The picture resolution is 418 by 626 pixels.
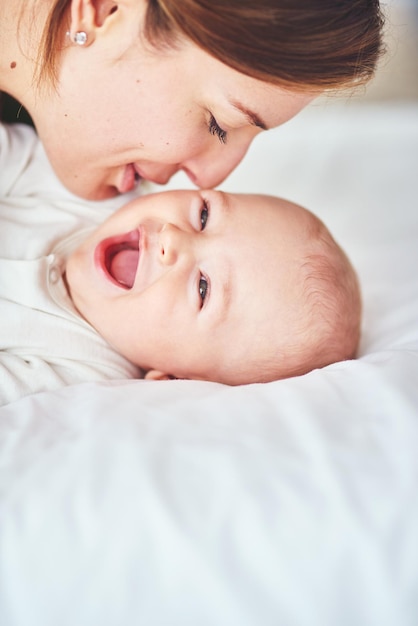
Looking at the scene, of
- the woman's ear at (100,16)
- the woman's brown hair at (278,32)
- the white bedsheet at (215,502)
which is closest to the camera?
the white bedsheet at (215,502)

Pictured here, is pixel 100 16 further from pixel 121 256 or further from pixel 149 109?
pixel 121 256

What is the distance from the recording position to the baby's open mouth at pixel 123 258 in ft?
4.57

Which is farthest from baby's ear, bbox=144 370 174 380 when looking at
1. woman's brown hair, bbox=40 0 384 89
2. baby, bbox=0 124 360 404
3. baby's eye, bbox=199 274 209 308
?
woman's brown hair, bbox=40 0 384 89

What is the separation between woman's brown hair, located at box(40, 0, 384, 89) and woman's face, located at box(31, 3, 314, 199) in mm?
61

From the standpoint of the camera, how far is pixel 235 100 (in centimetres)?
119

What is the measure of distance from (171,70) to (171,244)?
0.29 metres

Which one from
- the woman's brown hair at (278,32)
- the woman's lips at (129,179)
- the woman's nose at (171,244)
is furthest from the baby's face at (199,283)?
the woman's brown hair at (278,32)

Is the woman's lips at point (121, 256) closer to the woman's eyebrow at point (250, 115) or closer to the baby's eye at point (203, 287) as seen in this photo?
the baby's eye at point (203, 287)

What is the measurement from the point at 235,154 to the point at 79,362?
49cm

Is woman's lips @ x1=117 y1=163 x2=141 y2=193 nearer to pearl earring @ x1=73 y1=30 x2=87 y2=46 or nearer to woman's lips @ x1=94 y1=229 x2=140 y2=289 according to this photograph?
woman's lips @ x1=94 y1=229 x2=140 y2=289

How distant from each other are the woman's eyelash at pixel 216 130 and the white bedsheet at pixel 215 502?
1.53 ft

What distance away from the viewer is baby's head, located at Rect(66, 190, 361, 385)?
128 cm

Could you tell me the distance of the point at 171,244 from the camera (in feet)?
4.15

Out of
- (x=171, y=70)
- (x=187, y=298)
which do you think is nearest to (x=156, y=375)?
(x=187, y=298)
